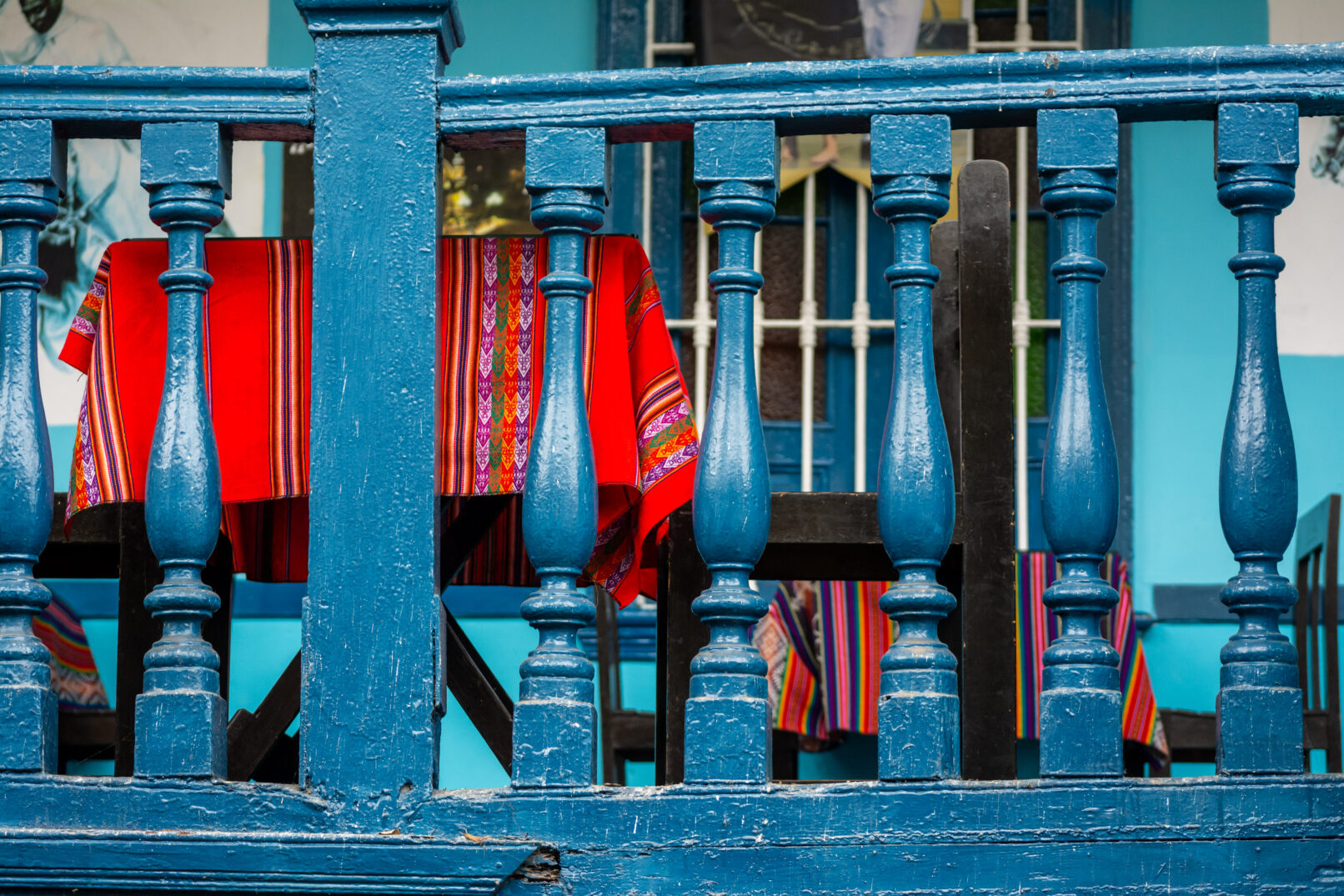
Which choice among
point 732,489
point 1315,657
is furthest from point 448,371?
point 1315,657

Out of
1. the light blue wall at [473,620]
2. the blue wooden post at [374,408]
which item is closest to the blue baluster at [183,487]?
the blue wooden post at [374,408]

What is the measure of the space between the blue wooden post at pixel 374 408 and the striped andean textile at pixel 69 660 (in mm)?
2121

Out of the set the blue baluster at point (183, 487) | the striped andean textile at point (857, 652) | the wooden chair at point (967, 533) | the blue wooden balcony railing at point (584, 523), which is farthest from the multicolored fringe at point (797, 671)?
the blue baluster at point (183, 487)

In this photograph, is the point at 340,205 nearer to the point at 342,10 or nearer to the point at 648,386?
the point at 342,10

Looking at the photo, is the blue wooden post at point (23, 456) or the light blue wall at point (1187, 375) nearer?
the blue wooden post at point (23, 456)

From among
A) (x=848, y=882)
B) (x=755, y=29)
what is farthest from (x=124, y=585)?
(x=755, y=29)

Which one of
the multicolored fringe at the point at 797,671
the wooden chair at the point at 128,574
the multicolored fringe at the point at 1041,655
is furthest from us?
the multicolored fringe at the point at 797,671

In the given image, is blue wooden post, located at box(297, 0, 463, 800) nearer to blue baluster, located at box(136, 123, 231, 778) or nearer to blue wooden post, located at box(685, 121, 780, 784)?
blue baluster, located at box(136, 123, 231, 778)

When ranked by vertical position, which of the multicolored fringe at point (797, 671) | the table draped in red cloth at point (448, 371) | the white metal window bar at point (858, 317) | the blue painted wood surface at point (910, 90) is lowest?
the multicolored fringe at point (797, 671)

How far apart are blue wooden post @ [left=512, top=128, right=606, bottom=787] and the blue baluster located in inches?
15.4

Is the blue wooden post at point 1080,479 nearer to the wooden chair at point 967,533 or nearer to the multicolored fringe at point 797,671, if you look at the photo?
the wooden chair at point 967,533

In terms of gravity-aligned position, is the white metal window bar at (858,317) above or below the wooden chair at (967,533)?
above

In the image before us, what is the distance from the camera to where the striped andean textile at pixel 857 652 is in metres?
3.65

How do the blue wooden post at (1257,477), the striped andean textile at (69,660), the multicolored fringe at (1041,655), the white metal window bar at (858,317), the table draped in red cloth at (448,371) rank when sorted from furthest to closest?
the white metal window bar at (858,317), the striped andean textile at (69,660), the multicolored fringe at (1041,655), the table draped in red cloth at (448,371), the blue wooden post at (1257,477)
